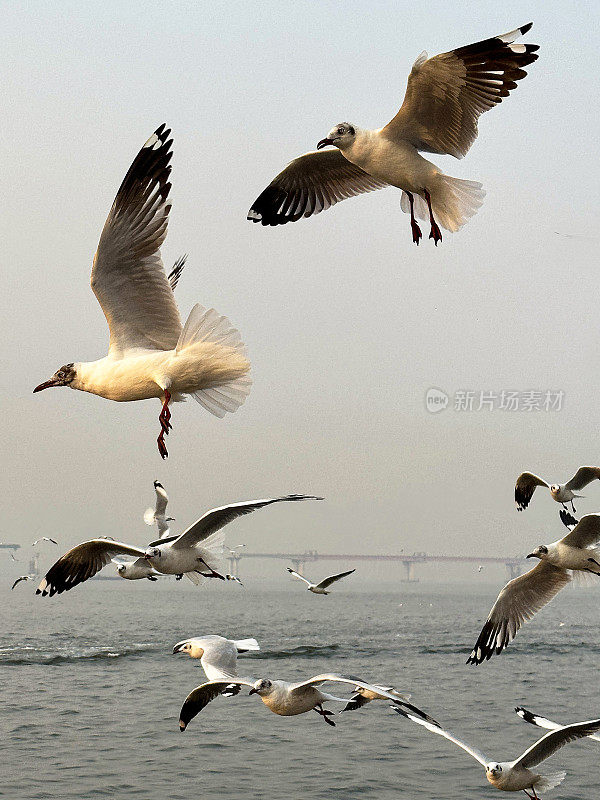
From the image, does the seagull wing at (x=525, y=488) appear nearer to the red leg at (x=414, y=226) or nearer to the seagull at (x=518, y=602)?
the seagull at (x=518, y=602)

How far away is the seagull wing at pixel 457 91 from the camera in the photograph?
19.1ft

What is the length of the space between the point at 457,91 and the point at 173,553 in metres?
3.28

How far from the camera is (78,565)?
7414 mm

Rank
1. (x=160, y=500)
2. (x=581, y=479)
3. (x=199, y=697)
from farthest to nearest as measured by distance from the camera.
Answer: (x=160, y=500)
(x=581, y=479)
(x=199, y=697)

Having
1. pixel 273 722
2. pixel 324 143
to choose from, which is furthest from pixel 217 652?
pixel 273 722

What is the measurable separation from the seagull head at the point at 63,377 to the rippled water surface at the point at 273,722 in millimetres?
10098

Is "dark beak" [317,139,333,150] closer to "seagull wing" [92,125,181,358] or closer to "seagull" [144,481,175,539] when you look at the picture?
"seagull wing" [92,125,181,358]

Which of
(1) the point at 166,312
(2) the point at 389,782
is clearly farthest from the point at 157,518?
(2) the point at 389,782

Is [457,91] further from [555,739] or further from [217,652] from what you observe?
[217,652]

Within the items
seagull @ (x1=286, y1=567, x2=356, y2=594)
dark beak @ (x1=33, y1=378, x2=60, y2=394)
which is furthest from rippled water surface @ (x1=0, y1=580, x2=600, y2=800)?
dark beak @ (x1=33, y1=378, x2=60, y2=394)

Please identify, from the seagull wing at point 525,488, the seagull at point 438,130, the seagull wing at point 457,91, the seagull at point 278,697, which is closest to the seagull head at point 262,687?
the seagull at point 278,697

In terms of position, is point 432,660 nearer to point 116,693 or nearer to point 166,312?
point 116,693

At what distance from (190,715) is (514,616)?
9.25ft

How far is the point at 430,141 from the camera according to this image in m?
6.47
